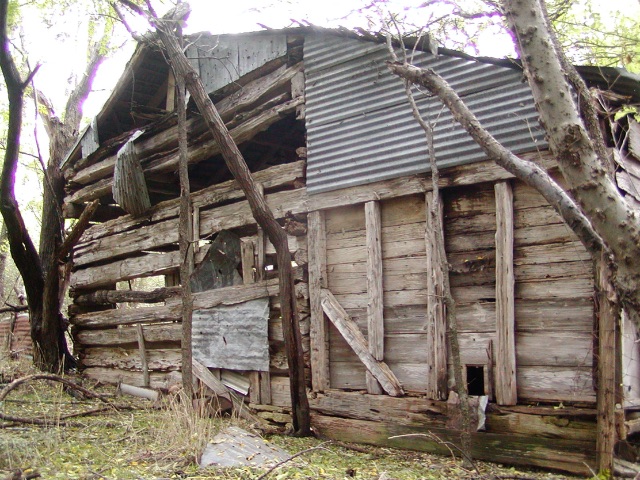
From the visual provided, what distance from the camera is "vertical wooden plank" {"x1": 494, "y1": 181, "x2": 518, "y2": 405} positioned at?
5.48 metres

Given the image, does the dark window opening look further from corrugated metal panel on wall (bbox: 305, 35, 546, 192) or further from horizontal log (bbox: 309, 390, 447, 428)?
corrugated metal panel on wall (bbox: 305, 35, 546, 192)

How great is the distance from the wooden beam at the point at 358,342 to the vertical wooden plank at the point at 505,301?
1193 mm

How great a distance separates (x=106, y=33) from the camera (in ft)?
47.8

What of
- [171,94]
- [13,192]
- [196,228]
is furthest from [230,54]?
[13,192]

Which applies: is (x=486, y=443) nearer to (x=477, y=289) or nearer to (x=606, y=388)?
(x=606, y=388)

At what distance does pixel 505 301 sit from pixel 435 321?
784 millimetres

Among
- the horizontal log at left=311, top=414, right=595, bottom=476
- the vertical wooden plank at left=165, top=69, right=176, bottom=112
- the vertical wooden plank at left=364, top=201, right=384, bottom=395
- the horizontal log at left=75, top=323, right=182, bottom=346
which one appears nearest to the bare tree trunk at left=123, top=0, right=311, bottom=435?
the horizontal log at left=311, top=414, right=595, bottom=476

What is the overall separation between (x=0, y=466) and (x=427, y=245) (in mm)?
4448

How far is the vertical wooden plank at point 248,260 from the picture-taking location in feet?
25.8

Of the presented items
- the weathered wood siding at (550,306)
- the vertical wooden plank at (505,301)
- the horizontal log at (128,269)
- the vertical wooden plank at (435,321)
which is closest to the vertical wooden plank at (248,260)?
the horizontal log at (128,269)

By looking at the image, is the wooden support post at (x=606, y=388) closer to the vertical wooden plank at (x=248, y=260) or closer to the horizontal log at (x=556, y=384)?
the horizontal log at (x=556, y=384)

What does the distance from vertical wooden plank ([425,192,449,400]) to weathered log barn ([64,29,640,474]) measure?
17 mm

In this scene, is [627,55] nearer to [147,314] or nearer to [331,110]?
[331,110]

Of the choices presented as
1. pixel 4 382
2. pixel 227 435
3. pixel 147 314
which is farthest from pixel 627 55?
pixel 4 382
